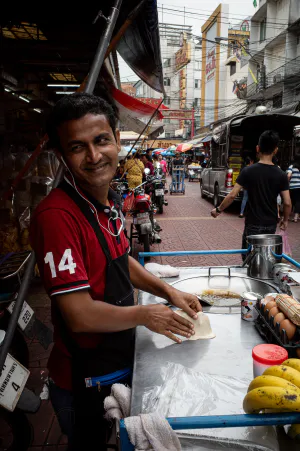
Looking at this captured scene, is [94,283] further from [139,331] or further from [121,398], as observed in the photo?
[139,331]

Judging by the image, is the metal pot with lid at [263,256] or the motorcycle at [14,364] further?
the metal pot with lid at [263,256]

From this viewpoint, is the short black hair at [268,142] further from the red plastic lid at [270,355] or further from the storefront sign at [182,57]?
the storefront sign at [182,57]

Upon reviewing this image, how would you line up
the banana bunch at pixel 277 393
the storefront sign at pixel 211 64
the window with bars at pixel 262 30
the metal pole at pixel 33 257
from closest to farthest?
the banana bunch at pixel 277 393
the metal pole at pixel 33 257
the window with bars at pixel 262 30
the storefront sign at pixel 211 64

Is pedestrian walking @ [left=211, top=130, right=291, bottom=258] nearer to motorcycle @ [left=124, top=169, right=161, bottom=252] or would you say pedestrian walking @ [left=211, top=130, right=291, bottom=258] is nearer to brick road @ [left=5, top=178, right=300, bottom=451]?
brick road @ [left=5, top=178, right=300, bottom=451]

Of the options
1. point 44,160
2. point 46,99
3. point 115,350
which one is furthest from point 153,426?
point 46,99

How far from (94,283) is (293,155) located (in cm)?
1229

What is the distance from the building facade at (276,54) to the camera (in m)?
17.3

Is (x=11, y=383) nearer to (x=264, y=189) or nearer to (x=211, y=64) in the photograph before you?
(x=264, y=189)

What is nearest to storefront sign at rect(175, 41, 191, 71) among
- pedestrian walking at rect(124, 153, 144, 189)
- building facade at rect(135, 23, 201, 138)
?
building facade at rect(135, 23, 201, 138)

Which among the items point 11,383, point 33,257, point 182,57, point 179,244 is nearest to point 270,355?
point 33,257

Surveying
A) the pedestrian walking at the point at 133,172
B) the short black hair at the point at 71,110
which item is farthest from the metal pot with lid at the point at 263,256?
the pedestrian walking at the point at 133,172

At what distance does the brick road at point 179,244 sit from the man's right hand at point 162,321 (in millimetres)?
1537

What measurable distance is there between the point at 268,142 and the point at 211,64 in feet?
112

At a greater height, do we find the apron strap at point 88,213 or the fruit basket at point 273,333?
the apron strap at point 88,213
